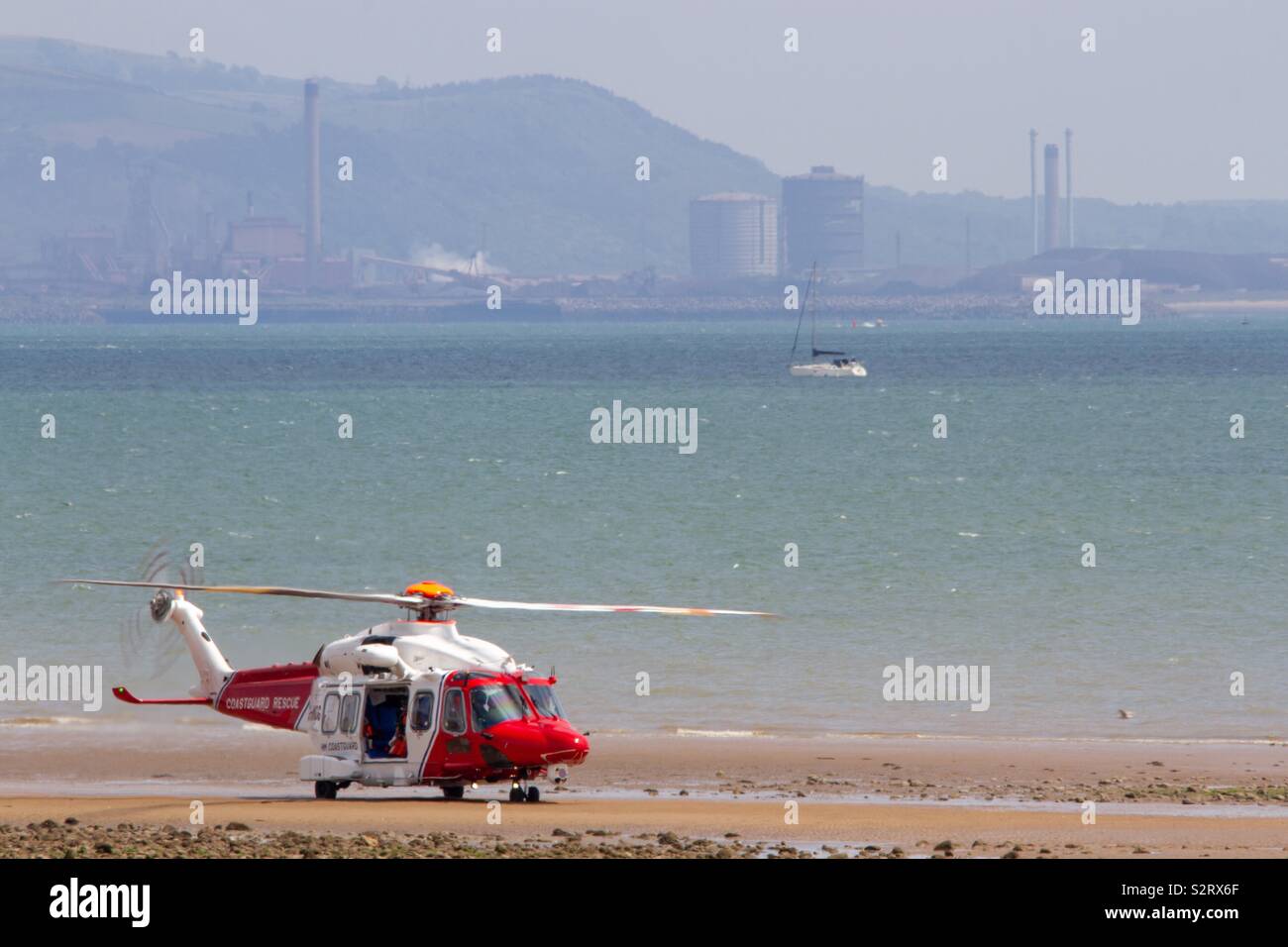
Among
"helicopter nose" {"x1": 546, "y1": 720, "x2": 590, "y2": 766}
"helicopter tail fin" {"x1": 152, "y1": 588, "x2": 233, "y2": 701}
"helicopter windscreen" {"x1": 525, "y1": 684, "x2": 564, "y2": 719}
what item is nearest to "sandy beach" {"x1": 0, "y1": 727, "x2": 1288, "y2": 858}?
"helicopter nose" {"x1": 546, "y1": 720, "x2": 590, "y2": 766}

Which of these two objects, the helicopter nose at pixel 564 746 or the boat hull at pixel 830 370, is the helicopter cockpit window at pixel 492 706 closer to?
the helicopter nose at pixel 564 746

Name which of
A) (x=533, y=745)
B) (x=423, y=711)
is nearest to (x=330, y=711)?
(x=423, y=711)

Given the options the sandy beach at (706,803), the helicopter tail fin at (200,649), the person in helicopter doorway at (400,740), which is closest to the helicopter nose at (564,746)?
the sandy beach at (706,803)

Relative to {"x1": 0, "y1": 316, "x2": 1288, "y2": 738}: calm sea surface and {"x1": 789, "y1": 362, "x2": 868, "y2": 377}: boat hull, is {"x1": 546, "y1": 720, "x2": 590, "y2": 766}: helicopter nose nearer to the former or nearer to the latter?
{"x1": 0, "y1": 316, "x2": 1288, "y2": 738}: calm sea surface

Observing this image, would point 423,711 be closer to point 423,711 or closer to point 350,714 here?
point 423,711
